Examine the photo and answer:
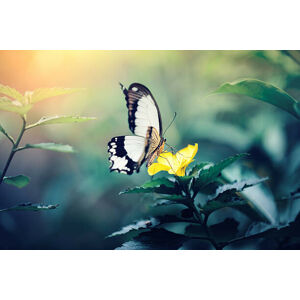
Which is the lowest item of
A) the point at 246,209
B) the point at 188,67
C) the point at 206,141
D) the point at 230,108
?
the point at 246,209

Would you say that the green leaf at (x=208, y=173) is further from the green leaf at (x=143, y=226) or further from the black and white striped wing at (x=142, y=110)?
the black and white striped wing at (x=142, y=110)

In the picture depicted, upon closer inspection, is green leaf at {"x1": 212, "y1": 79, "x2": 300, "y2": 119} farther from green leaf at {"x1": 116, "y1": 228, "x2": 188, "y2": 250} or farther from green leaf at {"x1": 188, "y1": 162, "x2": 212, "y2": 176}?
green leaf at {"x1": 116, "y1": 228, "x2": 188, "y2": 250}

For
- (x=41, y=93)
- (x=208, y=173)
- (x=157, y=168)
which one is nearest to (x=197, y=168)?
(x=208, y=173)

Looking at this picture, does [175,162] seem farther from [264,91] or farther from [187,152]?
[264,91]

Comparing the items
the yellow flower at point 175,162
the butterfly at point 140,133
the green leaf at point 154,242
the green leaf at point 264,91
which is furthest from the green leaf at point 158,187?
the green leaf at point 264,91
